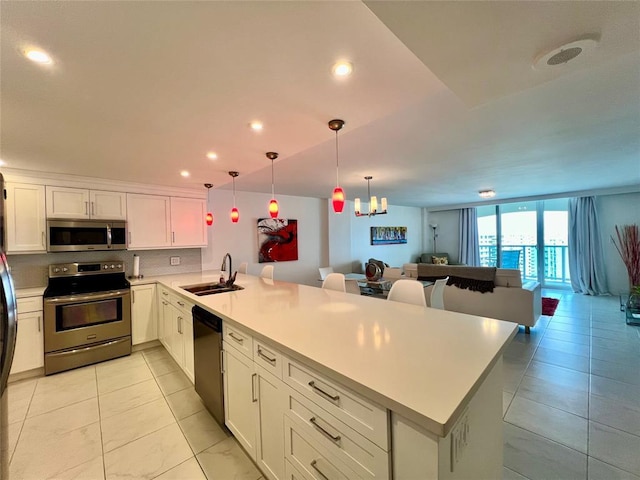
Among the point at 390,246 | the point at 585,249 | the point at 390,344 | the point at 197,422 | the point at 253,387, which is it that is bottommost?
the point at 197,422

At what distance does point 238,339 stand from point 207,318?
18.4 inches

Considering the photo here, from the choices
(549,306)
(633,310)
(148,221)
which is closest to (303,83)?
(148,221)

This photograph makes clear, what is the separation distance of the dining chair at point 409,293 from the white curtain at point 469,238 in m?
6.68

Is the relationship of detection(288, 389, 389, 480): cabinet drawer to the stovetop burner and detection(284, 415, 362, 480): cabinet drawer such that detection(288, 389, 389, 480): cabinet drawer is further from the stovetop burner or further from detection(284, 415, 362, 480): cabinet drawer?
the stovetop burner

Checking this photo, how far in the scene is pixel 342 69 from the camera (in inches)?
51.2

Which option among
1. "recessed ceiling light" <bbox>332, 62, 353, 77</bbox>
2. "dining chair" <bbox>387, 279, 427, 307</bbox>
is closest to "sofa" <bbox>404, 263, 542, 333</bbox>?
"dining chair" <bbox>387, 279, 427, 307</bbox>

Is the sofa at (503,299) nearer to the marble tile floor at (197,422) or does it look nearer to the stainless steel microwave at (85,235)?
the marble tile floor at (197,422)

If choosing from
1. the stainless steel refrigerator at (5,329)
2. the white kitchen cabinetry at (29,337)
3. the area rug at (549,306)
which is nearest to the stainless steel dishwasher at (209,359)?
the stainless steel refrigerator at (5,329)

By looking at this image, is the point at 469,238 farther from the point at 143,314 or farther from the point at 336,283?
the point at 143,314

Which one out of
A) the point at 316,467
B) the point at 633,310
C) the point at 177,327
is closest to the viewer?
the point at 316,467

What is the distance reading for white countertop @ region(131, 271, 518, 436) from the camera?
0.83 m

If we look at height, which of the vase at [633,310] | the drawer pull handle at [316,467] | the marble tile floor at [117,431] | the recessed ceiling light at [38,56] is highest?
the recessed ceiling light at [38,56]

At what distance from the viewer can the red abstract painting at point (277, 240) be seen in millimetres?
5176

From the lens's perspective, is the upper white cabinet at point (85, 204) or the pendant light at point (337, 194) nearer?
the pendant light at point (337, 194)
